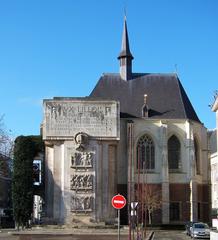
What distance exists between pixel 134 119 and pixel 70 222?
52.1 feet

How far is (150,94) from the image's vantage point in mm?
71188

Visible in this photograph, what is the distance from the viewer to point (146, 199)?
61.9m

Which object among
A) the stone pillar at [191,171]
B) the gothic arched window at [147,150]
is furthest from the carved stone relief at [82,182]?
the stone pillar at [191,171]

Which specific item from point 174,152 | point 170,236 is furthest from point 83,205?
point 170,236

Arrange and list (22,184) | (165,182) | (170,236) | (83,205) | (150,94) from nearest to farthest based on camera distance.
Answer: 1. (170,236)
2. (83,205)
3. (22,184)
4. (165,182)
5. (150,94)

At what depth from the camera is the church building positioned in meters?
60.6

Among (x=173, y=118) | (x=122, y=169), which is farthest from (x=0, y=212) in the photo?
(x=173, y=118)

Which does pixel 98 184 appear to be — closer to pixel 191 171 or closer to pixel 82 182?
pixel 82 182

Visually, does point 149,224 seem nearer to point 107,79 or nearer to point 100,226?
point 100,226

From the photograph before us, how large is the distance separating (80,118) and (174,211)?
17.1 m

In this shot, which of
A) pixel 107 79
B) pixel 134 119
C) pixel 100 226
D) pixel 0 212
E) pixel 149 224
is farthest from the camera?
pixel 0 212

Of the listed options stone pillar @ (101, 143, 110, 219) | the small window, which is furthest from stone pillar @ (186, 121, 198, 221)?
stone pillar @ (101, 143, 110, 219)

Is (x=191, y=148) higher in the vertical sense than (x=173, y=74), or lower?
lower

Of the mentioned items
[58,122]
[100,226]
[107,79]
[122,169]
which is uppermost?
[107,79]
